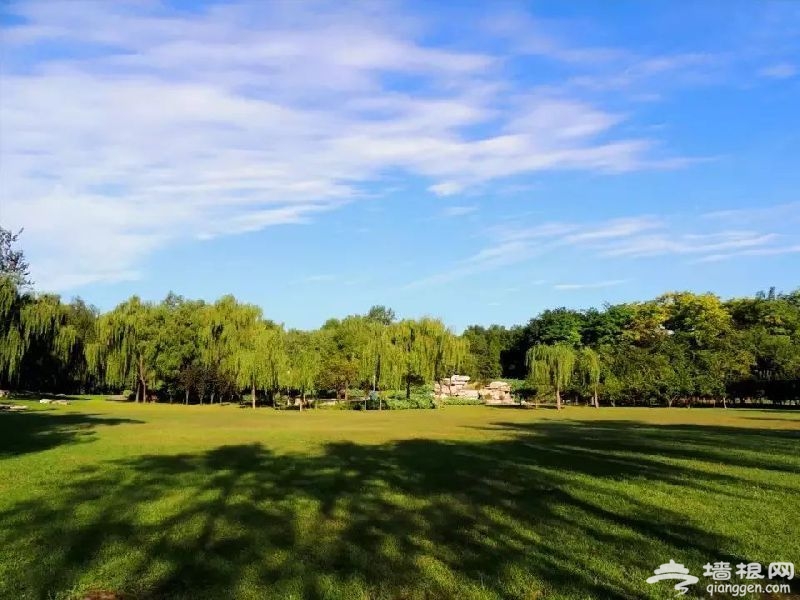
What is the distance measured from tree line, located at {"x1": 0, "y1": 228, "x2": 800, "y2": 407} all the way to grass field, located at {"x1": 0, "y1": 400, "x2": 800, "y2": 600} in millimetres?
32079

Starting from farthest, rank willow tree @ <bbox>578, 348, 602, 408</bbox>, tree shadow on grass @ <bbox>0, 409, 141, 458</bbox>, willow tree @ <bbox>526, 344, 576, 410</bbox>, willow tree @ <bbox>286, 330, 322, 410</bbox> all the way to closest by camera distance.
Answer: willow tree @ <bbox>578, 348, 602, 408</bbox> → willow tree @ <bbox>526, 344, 576, 410</bbox> → willow tree @ <bbox>286, 330, 322, 410</bbox> → tree shadow on grass @ <bbox>0, 409, 141, 458</bbox>

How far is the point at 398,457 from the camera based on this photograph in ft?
53.7

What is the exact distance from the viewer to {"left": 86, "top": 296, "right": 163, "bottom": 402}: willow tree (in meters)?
49.7

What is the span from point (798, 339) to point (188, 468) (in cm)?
6226

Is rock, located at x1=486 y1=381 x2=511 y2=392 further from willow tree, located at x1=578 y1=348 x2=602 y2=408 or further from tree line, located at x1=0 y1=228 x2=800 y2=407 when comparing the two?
willow tree, located at x1=578 y1=348 x2=602 y2=408

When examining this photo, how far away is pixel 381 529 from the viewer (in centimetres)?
833

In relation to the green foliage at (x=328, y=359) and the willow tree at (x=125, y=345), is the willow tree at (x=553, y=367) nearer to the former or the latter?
the green foliage at (x=328, y=359)

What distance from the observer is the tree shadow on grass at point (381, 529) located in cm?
615

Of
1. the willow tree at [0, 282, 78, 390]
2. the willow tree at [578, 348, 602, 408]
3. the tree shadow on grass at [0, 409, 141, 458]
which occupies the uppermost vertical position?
the willow tree at [0, 282, 78, 390]

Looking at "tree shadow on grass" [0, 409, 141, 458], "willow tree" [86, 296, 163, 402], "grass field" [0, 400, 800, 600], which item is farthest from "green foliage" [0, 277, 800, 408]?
"grass field" [0, 400, 800, 600]

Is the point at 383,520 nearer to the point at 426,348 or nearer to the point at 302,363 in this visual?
the point at 302,363

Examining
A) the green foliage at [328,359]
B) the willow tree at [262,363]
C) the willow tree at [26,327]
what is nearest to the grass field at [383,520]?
the willow tree at [26,327]

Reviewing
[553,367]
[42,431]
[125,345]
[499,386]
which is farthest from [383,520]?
[499,386]

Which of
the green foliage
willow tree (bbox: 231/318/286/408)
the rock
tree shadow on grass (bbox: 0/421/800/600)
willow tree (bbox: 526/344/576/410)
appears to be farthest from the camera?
the rock
